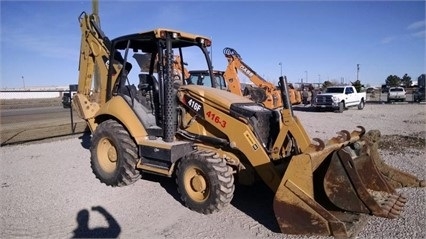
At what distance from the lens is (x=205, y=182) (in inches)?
204

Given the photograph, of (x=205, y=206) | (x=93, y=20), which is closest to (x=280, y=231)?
(x=205, y=206)

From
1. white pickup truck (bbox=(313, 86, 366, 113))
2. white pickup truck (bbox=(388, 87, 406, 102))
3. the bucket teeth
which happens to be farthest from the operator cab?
white pickup truck (bbox=(388, 87, 406, 102))

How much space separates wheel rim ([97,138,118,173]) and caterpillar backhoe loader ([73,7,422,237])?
19mm

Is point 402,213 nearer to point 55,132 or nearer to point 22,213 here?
point 22,213

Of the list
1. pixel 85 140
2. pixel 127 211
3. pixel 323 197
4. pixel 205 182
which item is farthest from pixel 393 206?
pixel 85 140

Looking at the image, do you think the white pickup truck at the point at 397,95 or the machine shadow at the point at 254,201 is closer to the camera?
the machine shadow at the point at 254,201

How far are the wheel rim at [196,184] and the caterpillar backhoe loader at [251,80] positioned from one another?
1158cm

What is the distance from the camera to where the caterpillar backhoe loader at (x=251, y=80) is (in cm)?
1714

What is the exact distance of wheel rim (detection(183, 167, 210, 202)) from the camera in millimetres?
5191

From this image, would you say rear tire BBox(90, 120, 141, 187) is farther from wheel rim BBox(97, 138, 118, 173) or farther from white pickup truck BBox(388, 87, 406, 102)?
white pickup truck BBox(388, 87, 406, 102)

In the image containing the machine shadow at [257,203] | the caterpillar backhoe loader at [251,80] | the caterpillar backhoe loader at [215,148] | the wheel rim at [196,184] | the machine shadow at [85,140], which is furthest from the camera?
the caterpillar backhoe loader at [251,80]

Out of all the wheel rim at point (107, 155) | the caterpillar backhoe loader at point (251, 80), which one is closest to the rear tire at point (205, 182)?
the wheel rim at point (107, 155)

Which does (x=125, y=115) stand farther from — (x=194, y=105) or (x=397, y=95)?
(x=397, y=95)

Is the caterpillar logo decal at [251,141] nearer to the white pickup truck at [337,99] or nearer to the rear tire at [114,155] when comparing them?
the rear tire at [114,155]
